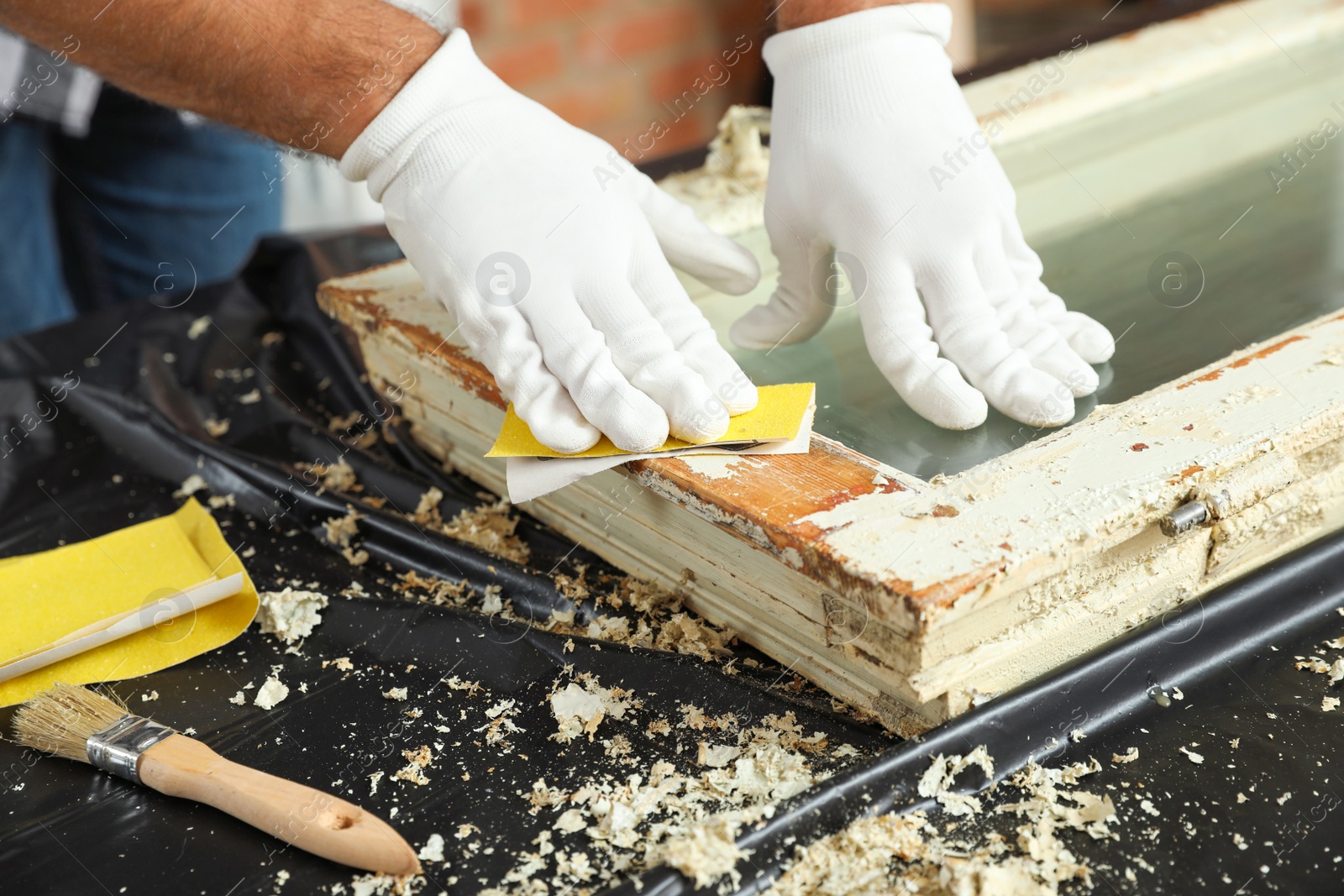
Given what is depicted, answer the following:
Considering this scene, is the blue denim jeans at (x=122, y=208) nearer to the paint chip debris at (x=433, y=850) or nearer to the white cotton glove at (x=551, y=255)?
the white cotton glove at (x=551, y=255)

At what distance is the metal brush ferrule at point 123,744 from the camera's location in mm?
810

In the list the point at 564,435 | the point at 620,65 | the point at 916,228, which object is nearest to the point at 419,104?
the point at 564,435

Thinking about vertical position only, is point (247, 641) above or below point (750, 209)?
below

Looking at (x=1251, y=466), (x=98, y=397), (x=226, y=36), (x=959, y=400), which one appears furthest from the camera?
(x=98, y=397)

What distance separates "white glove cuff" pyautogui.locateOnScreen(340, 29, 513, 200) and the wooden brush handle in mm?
590

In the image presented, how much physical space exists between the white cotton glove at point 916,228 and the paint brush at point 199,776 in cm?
61

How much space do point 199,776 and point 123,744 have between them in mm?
93

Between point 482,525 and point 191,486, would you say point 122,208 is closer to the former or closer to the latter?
point 191,486

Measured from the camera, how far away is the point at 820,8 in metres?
1.12

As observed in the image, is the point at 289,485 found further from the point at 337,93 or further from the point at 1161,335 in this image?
the point at 1161,335

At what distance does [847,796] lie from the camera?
28.5 inches

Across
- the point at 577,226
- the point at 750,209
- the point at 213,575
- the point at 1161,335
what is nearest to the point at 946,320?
the point at 1161,335

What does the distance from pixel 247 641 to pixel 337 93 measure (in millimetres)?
551

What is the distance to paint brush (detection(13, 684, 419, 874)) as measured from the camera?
716 millimetres
